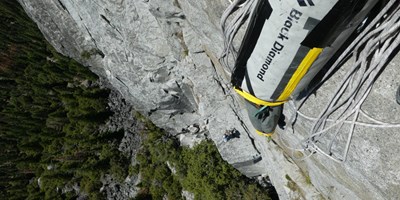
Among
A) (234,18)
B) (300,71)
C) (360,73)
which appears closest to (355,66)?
(360,73)

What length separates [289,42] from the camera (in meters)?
2.09

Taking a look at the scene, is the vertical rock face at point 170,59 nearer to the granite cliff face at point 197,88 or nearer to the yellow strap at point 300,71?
the granite cliff face at point 197,88

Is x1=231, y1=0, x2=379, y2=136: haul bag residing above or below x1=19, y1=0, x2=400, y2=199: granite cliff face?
above

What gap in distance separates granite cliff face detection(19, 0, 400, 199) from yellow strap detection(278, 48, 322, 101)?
34cm

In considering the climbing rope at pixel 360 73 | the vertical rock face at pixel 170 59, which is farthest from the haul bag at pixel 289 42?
the vertical rock face at pixel 170 59

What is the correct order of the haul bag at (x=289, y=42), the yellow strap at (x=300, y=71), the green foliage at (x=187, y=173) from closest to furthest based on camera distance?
the haul bag at (x=289, y=42), the yellow strap at (x=300, y=71), the green foliage at (x=187, y=173)

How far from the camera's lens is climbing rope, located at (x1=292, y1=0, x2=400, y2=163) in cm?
200

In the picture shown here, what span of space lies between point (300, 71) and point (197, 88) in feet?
11.1

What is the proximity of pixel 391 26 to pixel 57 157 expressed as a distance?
419 inches

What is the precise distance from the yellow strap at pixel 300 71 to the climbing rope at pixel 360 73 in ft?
0.81

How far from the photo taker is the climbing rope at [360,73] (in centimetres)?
200

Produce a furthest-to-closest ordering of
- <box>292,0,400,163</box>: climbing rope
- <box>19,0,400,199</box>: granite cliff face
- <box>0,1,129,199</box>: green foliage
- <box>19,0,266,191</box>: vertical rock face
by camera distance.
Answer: <box>0,1,129,199</box>: green foliage < <box>19,0,266,191</box>: vertical rock face < <box>19,0,400,199</box>: granite cliff face < <box>292,0,400,163</box>: climbing rope

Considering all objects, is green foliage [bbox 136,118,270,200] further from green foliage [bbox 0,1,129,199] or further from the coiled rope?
the coiled rope

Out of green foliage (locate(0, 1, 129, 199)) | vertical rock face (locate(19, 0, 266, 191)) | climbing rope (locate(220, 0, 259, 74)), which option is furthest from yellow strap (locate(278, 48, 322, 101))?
green foliage (locate(0, 1, 129, 199))
